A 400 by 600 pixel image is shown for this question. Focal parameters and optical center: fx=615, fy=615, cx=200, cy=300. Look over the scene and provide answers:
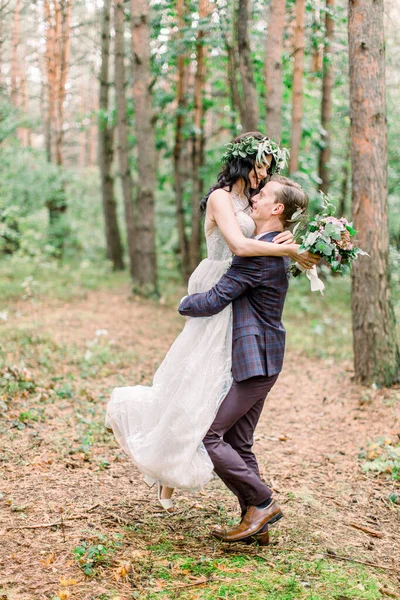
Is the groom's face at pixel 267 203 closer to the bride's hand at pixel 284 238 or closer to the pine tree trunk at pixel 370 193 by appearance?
the bride's hand at pixel 284 238

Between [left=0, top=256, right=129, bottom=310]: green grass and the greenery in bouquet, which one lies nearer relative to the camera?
the greenery in bouquet

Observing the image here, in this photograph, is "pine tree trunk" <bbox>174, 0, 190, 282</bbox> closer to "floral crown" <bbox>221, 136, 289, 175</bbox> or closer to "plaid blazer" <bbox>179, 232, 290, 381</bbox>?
"floral crown" <bbox>221, 136, 289, 175</bbox>

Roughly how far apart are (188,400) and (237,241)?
101 cm

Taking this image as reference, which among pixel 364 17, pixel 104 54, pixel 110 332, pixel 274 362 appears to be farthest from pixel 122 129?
pixel 274 362

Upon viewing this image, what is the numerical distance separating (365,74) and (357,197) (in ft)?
4.42

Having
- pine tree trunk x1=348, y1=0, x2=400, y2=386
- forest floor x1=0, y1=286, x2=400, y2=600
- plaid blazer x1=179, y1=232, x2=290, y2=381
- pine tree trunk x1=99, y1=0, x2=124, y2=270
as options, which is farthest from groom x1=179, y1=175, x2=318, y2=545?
pine tree trunk x1=99, y1=0, x2=124, y2=270

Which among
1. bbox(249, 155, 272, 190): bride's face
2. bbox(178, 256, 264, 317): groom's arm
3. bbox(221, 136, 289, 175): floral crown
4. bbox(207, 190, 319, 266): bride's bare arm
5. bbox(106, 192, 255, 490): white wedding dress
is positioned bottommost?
bbox(106, 192, 255, 490): white wedding dress

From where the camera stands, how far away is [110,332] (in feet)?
33.4

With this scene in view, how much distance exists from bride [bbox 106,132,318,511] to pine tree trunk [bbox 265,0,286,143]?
5.83m

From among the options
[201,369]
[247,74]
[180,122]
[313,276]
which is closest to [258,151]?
[313,276]

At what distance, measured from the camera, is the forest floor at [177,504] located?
3398 millimetres

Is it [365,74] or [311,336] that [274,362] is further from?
[311,336]

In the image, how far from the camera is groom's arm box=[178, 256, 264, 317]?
3648 millimetres

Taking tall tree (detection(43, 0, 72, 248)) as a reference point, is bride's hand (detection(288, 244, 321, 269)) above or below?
below
